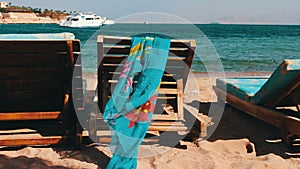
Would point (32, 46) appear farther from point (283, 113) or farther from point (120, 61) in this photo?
point (283, 113)

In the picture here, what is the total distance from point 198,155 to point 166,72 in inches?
57.1

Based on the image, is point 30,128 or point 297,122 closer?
point 297,122

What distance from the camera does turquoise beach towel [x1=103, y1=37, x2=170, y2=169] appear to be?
3.57 m

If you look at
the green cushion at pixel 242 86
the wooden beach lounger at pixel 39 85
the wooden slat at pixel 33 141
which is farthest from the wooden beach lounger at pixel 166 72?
the green cushion at pixel 242 86

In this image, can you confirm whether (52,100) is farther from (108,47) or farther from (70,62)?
(108,47)

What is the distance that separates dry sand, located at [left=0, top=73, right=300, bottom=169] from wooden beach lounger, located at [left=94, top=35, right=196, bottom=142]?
43cm

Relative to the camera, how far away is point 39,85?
4.29m

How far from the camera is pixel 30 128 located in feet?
15.2

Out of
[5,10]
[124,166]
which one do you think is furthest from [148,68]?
[5,10]

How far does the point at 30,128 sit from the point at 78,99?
850 millimetres

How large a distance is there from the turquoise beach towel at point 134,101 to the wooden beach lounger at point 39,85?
0.57 metres

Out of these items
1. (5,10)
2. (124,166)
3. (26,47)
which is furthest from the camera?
(5,10)

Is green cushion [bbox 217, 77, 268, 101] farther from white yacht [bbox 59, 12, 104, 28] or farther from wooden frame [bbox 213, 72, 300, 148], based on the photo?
white yacht [bbox 59, 12, 104, 28]

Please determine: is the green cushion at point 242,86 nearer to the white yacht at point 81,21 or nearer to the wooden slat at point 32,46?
the wooden slat at point 32,46
